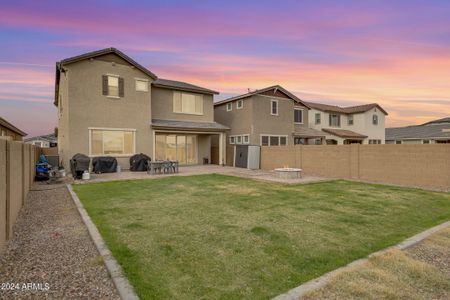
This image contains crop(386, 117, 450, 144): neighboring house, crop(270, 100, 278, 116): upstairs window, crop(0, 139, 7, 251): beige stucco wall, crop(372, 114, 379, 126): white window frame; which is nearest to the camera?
crop(0, 139, 7, 251): beige stucco wall

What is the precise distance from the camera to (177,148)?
21031mm

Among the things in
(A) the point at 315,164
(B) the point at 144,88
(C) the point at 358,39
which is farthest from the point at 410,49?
(B) the point at 144,88

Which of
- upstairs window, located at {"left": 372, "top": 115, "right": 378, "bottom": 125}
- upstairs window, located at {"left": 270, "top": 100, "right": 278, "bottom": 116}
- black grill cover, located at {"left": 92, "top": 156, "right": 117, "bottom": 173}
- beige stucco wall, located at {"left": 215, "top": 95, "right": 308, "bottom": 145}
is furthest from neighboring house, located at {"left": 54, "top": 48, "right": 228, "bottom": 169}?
upstairs window, located at {"left": 372, "top": 115, "right": 378, "bottom": 125}

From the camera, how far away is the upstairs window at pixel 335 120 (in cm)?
3189

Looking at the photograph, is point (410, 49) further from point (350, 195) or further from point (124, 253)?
point (124, 253)

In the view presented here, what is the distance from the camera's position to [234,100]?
23625 millimetres

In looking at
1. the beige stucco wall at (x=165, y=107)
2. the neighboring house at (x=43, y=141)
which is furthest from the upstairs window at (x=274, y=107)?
the neighboring house at (x=43, y=141)

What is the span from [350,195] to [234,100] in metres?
16.2

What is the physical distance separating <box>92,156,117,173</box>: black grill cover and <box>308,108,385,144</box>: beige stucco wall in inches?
931

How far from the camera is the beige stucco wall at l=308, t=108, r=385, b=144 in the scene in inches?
1224

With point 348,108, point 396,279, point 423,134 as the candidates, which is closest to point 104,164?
point 396,279

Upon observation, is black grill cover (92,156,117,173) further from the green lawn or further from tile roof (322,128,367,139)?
tile roof (322,128,367,139)

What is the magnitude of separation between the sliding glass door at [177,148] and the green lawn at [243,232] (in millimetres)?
10670

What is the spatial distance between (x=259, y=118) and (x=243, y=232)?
1781cm
